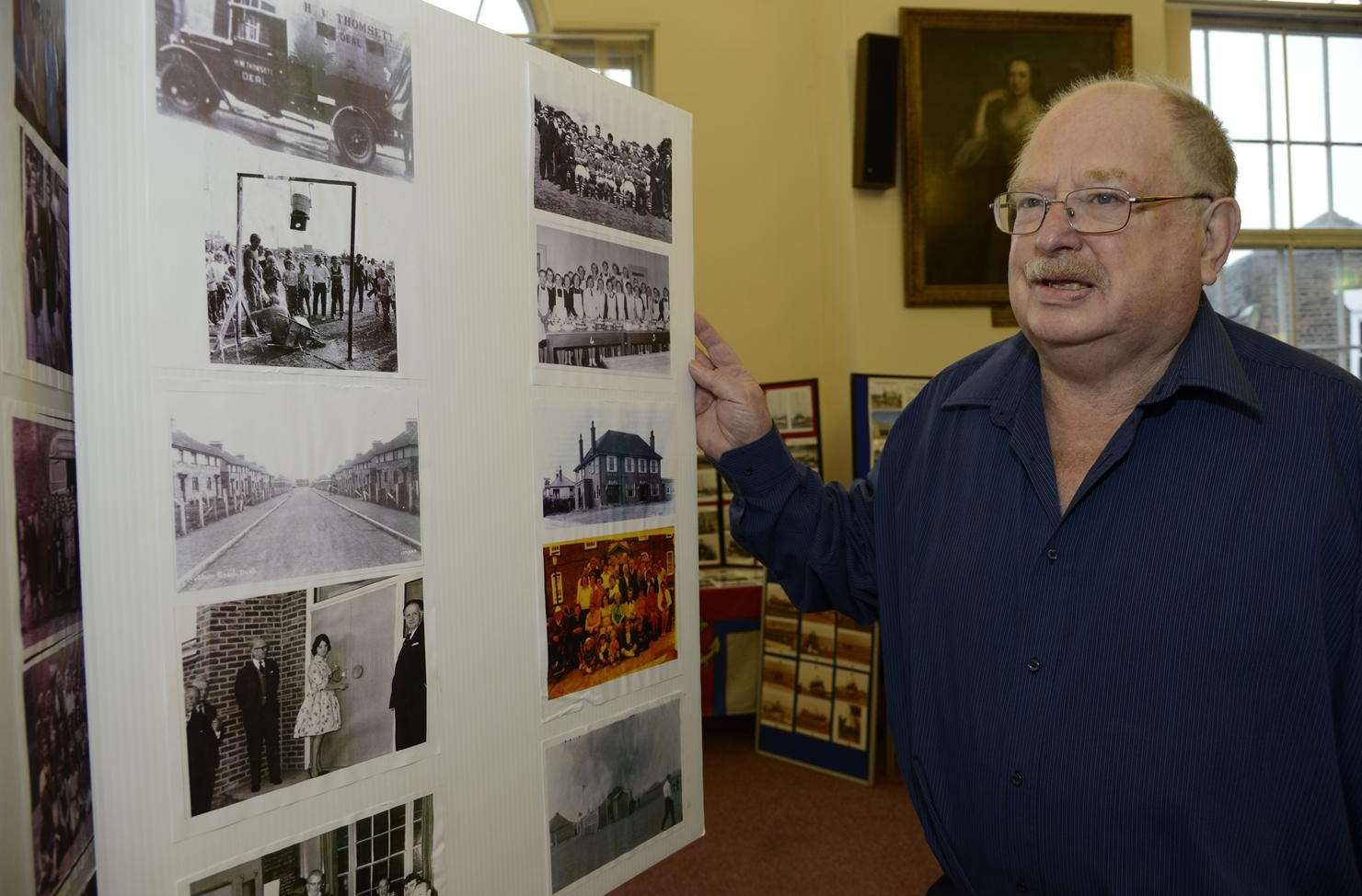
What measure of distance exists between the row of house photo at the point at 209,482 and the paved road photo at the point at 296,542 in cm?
1

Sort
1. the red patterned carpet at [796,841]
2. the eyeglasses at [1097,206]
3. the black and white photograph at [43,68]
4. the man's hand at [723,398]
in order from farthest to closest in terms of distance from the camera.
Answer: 1. the red patterned carpet at [796,841]
2. the man's hand at [723,398]
3. the eyeglasses at [1097,206]
4. the black and white photograph at [43,68]

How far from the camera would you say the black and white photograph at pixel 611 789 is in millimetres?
1265

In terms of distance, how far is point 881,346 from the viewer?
4.79 m

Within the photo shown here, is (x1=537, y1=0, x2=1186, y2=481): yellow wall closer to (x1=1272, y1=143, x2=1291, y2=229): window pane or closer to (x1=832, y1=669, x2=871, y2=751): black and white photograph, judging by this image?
(x1=1272, y1=143, x2=1291, y2=229): window pane

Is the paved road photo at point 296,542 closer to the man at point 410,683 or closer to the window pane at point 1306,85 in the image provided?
the man at point 410,683

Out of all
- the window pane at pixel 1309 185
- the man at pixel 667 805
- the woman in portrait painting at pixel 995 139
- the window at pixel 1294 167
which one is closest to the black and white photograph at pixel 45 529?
the man at pixel 667 805

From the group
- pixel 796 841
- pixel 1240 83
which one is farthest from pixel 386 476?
pixel 1240 83

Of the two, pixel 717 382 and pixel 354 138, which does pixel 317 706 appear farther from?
pixel 717 382

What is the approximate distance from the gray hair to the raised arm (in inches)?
25.3

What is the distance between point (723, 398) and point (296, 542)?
0.80 m

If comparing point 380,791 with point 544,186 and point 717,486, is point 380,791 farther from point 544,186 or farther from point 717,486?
point 717,486

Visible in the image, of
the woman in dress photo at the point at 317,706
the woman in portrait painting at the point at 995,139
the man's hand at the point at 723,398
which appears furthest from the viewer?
the woman in portrait painting at the point at 995,139

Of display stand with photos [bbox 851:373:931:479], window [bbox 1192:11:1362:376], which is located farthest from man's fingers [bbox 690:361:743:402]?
window [bbox 1192:11:1362:376]

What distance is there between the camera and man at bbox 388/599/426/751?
1056 millimetres
